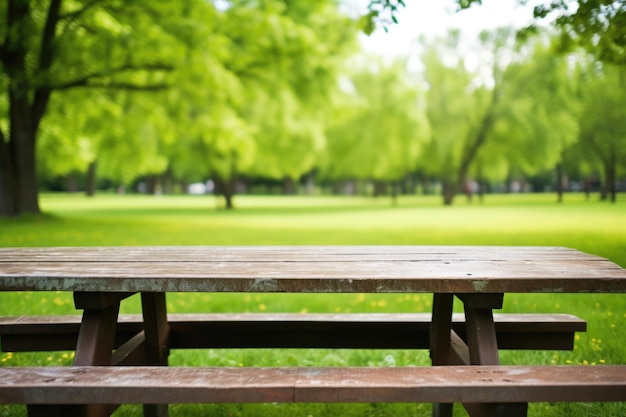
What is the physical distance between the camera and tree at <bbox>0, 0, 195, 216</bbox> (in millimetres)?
13984

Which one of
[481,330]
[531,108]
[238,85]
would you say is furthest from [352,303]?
[531,108]

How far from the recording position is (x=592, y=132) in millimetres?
10164

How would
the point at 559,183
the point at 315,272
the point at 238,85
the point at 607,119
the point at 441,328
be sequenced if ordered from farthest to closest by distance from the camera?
the point at 559,183 < the point at 238,85 < the point at 607,119 < the point at 441,328 < the point at 315,272

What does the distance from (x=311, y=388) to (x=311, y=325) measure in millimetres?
1013

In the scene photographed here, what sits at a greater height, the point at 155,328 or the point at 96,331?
the point at 96,331

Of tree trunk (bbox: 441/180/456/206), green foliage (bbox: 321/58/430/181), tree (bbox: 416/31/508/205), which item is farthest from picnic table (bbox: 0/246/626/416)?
tree trunk (bbox: 441/180/456/206)

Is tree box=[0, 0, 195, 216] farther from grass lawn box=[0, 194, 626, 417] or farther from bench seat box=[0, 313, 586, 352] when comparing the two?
bench seat box=[0, 313, 586, 352]

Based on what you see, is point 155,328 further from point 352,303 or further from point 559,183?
point 559,183

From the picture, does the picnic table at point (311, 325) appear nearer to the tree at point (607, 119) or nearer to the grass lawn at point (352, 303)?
the grass lawn at point (352, 303)

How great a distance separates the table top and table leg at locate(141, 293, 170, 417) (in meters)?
0.24

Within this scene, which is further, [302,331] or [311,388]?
[302,331]

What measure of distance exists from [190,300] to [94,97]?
46.5ft

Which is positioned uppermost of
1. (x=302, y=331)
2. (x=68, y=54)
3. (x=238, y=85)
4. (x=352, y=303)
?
(x=68, y=54)

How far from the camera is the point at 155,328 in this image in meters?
2.55
